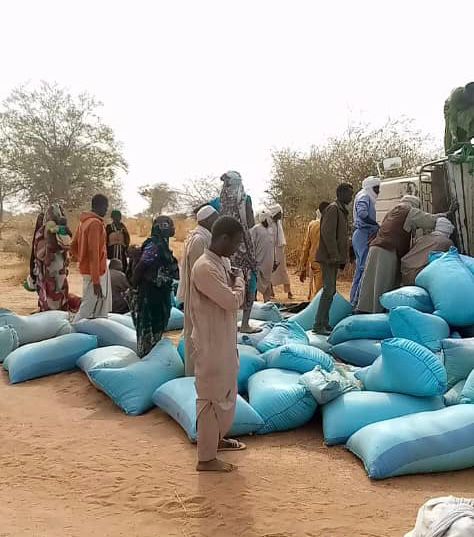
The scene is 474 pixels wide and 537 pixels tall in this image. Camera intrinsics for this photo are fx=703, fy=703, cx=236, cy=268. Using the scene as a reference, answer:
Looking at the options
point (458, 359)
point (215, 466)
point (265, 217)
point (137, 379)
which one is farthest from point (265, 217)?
point (215, 466)

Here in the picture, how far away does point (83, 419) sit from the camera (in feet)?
16.4

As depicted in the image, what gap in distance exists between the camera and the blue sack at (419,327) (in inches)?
201

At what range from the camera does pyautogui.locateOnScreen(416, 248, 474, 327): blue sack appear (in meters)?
5.41

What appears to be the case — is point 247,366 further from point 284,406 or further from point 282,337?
point 284,406

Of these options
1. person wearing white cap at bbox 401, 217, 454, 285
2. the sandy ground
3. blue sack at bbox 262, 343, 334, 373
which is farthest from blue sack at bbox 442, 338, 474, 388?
person wearing white cap at bbox 401, 217, 454, 285

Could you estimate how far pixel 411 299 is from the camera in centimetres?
579

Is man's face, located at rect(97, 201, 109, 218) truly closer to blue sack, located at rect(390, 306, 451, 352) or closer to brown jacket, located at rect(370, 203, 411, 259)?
brown jacket, located at rect(370, 203, 411, 259)

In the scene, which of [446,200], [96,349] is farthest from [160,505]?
[446,200]

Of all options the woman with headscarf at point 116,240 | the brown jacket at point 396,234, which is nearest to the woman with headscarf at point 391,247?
the brown jacket at point 396,234

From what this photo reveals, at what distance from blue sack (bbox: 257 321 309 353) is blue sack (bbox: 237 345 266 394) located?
0.31m

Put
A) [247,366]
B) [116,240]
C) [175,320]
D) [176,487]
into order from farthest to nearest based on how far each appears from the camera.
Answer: [116,240]
[175,320]
[247,366]
[176,487]

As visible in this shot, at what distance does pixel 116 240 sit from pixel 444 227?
15.4 feet

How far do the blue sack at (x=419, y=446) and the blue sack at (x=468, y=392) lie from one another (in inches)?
13.6

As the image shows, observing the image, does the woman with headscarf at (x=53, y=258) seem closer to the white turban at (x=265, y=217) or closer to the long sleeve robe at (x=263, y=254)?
the long sleeve robe at (x=263, y=254)
